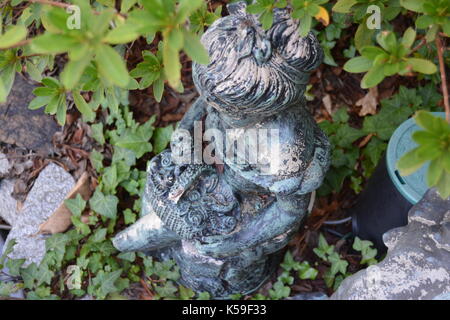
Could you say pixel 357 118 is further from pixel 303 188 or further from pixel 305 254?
pixel 303 188

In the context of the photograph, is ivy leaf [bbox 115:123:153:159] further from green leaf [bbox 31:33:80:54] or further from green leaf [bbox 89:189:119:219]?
green leaf [bbox 31:33:80:54]

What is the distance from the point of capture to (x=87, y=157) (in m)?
2.96

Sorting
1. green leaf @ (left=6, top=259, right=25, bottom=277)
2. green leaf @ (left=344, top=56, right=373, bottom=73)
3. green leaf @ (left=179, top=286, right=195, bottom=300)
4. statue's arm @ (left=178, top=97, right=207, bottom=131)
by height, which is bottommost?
green leaf @ (left=179, top=286, right=195, bottom=300)

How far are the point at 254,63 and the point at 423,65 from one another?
44cm

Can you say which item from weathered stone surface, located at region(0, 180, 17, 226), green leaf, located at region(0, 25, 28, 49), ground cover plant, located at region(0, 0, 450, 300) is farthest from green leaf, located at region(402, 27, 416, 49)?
weathered stone surface, located at region(0, 180, 17, 226)

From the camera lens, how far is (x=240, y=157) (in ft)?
5.41

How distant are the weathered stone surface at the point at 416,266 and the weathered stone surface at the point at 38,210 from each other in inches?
68.2

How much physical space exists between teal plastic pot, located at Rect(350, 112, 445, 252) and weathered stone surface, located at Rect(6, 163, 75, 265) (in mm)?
1635

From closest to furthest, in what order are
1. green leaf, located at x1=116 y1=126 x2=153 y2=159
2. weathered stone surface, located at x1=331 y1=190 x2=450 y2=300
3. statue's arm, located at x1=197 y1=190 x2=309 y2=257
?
weathered stone surface, located at x1=331 y1=190 x2=450 y2=300 → statue's arm, located at x1=197 y1=190 x2=309 y2=257 → green leaf, located at x1=116 y1=126 x2=153 y2=159

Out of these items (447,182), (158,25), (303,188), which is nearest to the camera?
(158,25)

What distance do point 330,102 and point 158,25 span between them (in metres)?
2.03

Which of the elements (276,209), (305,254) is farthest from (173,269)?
(276,209)

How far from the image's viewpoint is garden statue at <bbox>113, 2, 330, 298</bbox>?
141 cm

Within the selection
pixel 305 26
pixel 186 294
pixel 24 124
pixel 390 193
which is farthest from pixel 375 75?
pixel 24 124
